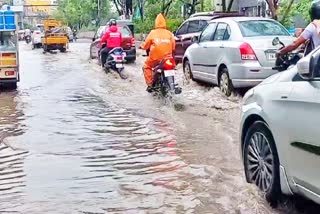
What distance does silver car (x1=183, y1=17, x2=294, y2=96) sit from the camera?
11.6m

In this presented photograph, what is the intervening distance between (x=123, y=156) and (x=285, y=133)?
10.6ft

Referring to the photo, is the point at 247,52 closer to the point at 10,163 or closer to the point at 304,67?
the point at 10,163

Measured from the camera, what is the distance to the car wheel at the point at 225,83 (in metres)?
12.3

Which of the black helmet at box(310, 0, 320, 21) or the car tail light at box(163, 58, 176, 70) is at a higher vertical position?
the black helmet at box(310, 0, 320, 21)

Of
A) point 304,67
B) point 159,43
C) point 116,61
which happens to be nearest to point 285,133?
point 304,67

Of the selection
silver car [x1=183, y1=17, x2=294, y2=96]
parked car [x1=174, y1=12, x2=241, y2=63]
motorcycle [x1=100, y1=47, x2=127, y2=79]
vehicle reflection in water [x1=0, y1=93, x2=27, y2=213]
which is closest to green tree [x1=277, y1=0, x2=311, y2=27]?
parked car [x1=174, y1=12, x2=241, y2=63]

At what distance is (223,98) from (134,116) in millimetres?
2255

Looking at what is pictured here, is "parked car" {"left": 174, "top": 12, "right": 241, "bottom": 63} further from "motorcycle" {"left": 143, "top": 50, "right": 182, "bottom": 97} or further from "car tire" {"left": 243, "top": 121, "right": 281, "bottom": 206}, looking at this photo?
"car tire" {"left": 243, "top": 121, "right": 281, "bottom": 206}

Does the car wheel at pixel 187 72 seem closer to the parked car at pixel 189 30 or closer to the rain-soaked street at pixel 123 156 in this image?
the rain-soaked street at pixel 123 156

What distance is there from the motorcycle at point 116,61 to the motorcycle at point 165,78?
15.7 ft

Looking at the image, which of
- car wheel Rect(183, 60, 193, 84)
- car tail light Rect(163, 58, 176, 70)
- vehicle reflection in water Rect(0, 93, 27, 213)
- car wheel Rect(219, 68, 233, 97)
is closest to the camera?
vehicle reflection in water Rect(0, 93, 27, 213)

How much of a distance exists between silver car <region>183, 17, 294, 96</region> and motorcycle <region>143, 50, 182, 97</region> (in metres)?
0.88

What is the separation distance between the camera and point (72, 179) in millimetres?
6680

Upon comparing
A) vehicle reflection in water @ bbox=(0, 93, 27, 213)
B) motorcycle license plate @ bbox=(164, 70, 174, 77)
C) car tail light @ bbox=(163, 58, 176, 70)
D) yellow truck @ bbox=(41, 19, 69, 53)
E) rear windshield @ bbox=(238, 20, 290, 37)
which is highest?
rear windshield @ bbox=(238, 20, 290, 37)
